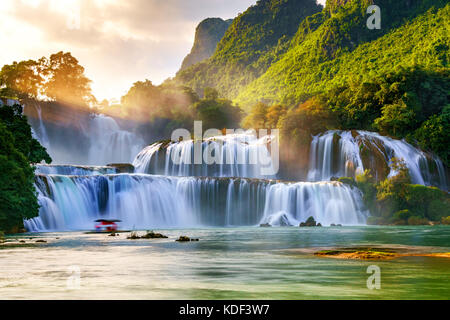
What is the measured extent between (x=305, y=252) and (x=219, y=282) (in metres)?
7.35

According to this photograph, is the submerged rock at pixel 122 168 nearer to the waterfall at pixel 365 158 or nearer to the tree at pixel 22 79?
the waterfall at pixel 365 158

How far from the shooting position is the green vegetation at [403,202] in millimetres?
43625

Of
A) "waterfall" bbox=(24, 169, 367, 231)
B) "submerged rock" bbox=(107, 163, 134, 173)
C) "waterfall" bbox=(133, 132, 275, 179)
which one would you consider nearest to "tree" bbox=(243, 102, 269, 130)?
"waterfall" bbox=(133, 132, 275, 179)

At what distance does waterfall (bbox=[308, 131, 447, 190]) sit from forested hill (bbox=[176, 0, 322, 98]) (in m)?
82.4

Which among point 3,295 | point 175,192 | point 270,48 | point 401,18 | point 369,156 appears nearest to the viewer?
point 3,295

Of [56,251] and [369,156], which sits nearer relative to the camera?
[56,251]

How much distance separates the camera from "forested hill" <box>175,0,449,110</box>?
83.5 meters

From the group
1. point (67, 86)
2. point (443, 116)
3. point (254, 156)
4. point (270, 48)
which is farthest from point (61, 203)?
point (270, 48)

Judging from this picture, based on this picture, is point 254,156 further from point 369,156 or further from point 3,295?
point 3,295

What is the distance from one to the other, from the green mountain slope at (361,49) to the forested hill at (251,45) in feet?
85.6

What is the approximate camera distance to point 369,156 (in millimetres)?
54281

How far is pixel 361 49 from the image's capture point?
3671 inches

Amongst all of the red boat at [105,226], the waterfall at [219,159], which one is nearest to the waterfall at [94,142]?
the waterfall at [219,159]

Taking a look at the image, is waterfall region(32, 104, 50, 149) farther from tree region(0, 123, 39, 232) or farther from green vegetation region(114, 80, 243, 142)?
tree region(0, 123, 39, 232)
